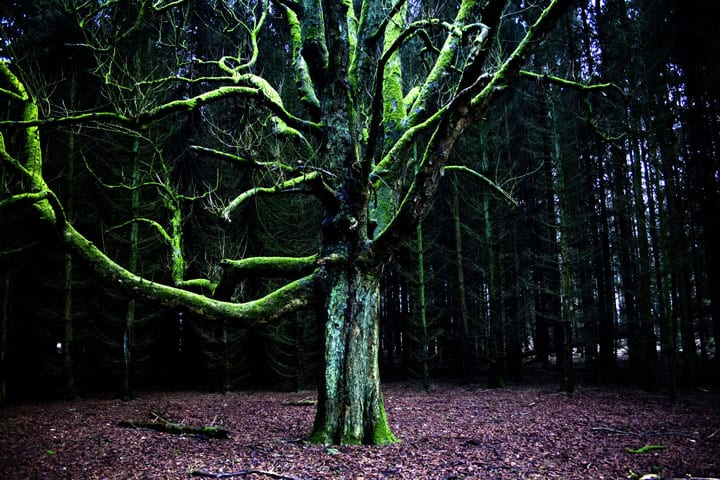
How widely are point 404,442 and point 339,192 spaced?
12.8 feet

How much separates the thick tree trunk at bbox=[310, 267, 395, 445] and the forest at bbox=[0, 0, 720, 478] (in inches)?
1.2

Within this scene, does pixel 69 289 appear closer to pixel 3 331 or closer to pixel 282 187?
pixel 3 331

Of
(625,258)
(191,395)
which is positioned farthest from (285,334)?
(625,258)

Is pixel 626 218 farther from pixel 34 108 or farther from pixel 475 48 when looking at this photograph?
pixel 34 108

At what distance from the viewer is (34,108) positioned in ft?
17.2

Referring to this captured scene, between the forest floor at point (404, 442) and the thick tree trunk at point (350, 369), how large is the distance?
29 centimetres

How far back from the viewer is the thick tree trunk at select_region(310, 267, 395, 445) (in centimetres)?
619

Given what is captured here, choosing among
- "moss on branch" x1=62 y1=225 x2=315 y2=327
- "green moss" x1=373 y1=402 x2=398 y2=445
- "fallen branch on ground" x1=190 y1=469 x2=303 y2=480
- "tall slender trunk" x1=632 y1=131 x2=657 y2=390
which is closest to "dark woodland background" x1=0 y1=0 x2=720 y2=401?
"tall slender trunk" x1=632 y1=131 x2=657 y2=390

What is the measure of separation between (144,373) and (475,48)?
54.6ft

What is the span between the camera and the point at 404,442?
22.0ft

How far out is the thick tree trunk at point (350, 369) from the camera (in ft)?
20.3

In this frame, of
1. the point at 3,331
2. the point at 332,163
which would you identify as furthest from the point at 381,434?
the point at 3,331

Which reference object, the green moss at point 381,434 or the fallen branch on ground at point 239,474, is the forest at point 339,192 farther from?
the fallen branch on ground at point 239,474

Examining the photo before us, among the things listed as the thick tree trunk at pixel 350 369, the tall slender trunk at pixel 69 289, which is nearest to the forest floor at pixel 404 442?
the thick tree trunk at pixel 350 369
